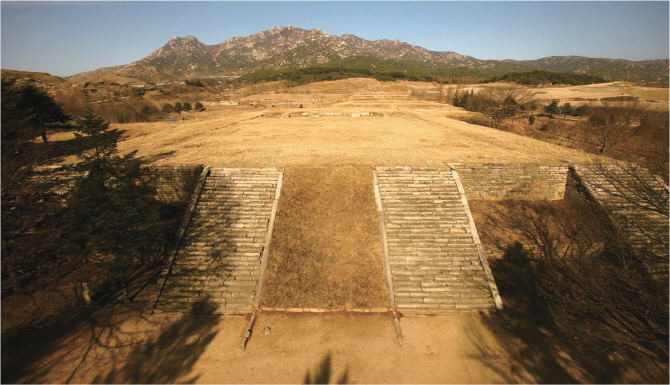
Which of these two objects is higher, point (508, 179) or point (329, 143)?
point (329, 143)

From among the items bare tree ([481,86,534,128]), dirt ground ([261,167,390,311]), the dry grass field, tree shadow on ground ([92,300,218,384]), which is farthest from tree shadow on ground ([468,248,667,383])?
bare tree ([481,86,534,128])

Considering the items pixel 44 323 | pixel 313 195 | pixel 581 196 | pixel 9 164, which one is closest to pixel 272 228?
pixel 313 195

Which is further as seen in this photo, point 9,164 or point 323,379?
point 9,164

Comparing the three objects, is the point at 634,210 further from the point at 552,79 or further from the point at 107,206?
the point at 552,79

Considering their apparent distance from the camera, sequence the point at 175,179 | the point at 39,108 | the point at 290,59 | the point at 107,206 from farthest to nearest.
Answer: the point at 290,59 → the point at 39,108 → the point at 175,179 → the point at 107,206

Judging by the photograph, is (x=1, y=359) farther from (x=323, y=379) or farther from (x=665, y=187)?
(x=665, y=187)

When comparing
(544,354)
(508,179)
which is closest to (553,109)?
(508,179)
